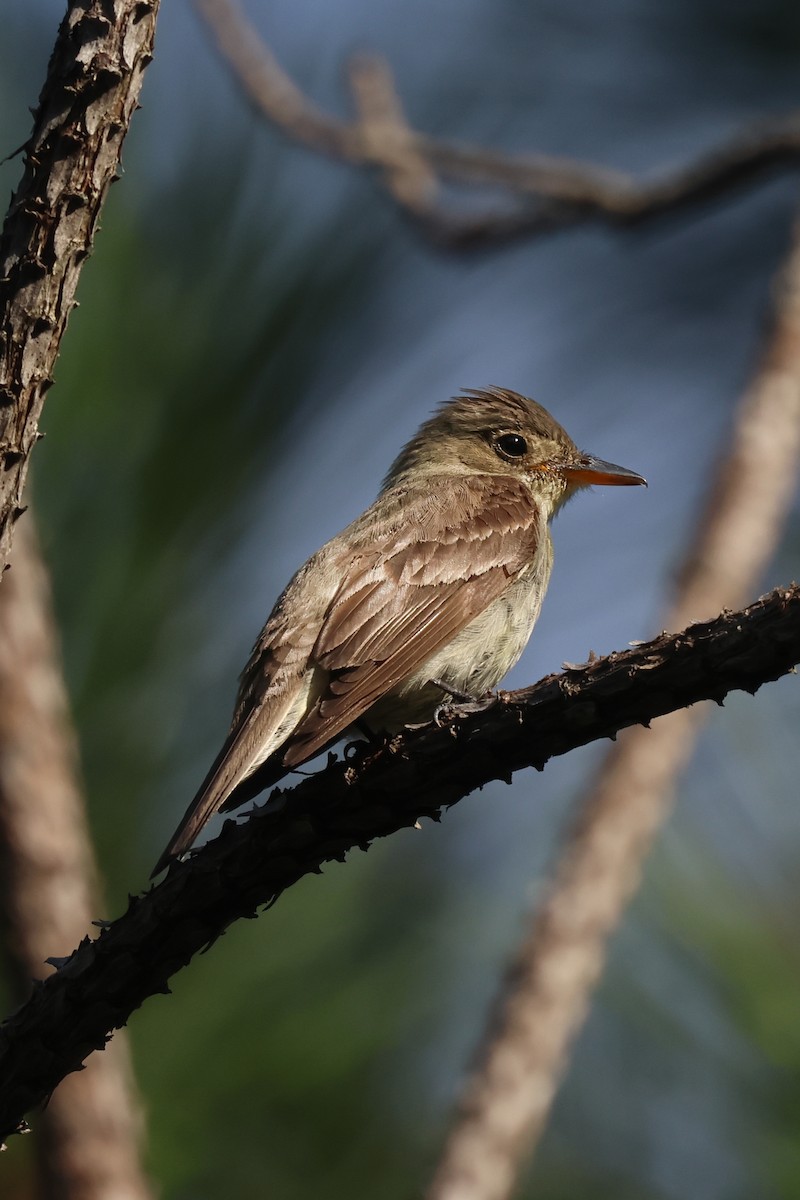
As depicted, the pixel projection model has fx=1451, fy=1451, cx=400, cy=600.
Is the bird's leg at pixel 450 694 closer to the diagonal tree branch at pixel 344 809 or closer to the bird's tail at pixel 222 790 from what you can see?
the bird's tail at pixel 222 790

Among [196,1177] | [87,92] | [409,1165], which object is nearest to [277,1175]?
[196,1177]

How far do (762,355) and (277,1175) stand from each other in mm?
3805

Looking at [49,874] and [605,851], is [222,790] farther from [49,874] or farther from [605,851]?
[605,851]

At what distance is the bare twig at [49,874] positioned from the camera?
4102mm

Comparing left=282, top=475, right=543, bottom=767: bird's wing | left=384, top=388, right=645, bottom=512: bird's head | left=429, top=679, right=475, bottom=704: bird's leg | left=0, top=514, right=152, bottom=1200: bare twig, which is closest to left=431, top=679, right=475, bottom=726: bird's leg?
left=429, top=679, right=475, bottom=704: bird's leg

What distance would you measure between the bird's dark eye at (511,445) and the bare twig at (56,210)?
3.49m

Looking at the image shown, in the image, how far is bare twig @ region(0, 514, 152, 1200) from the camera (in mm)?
4102

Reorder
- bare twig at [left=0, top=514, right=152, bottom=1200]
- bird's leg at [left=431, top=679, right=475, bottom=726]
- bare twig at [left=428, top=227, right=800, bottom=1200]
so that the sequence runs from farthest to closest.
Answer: bird's leg at [left=431, top=679, right=475, bottom=726] < bare twig at [left=428, top=227, right=800, bottom=1200] < bare twig at [left=0, top=514, right=152, bottom=1200]

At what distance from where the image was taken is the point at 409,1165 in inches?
207

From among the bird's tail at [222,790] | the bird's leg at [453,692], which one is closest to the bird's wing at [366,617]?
the bird's tail at [222,790]

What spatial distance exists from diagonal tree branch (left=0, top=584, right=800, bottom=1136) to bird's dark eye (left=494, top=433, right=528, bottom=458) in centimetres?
311

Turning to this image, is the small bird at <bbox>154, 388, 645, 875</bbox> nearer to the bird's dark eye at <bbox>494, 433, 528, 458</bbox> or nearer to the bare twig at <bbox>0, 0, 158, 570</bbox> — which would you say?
the bird's dark eye at <bbox>494, 433, 528, 458</bbox>

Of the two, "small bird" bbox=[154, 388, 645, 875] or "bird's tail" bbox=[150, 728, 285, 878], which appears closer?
"bird's tail" bbox=[150, 728, 285, 878]

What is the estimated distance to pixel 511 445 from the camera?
6.34 m
